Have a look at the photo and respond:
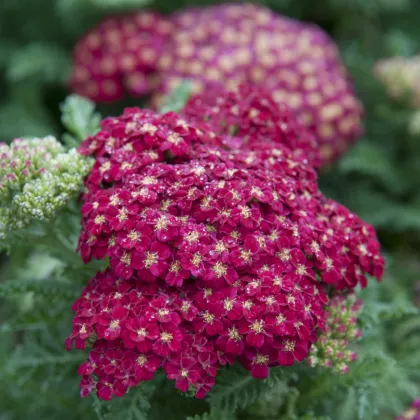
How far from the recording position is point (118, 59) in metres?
3.12

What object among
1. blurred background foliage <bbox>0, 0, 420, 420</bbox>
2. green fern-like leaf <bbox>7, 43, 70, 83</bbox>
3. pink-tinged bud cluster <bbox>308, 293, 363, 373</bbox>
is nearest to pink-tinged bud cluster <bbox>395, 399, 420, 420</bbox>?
blurred background foliage <bbox>0, 0, 420, 420</bbox>

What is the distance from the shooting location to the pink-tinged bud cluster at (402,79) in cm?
295

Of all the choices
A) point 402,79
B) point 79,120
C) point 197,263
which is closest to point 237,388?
point 197,263

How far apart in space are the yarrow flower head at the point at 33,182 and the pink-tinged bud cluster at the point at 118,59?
1.47m

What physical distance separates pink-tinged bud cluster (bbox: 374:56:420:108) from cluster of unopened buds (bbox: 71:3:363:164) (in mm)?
199

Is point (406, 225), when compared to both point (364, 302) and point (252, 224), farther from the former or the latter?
point (252, 224)

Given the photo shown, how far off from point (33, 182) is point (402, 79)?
2.18 meters

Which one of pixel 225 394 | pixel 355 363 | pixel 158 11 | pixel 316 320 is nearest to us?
pixel 316 320

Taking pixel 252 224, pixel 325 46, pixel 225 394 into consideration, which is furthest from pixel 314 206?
pixel 325 46

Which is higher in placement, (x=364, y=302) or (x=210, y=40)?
(x=210, y=40)

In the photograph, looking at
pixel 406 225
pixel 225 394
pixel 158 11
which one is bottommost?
pixel 406 225

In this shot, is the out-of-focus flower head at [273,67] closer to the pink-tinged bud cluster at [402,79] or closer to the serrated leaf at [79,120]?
the pink-tinged bud cluster at [402,79]

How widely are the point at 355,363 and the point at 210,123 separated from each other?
97 centimetres

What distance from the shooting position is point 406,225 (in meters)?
2.81
